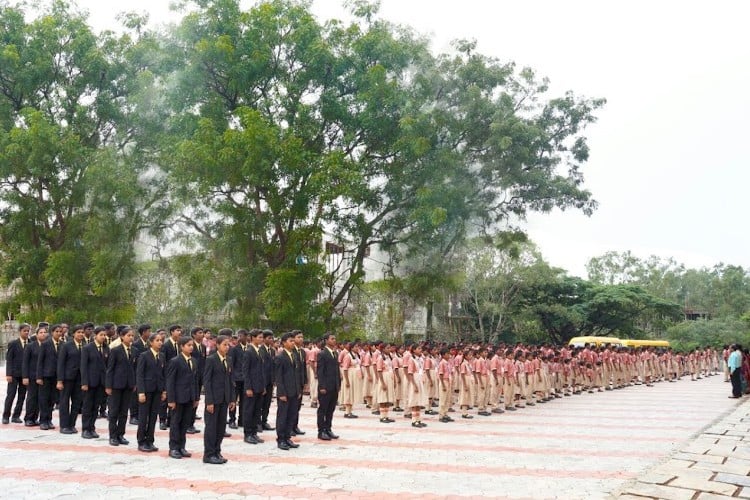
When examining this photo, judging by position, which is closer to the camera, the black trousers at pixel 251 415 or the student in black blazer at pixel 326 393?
the black trousers at pixel 251 415

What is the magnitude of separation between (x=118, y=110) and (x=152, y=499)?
18.1m

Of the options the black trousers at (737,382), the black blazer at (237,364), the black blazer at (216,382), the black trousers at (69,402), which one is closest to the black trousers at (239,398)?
the black blazer at (237,364)

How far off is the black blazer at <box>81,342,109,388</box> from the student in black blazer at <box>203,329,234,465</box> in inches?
98.8

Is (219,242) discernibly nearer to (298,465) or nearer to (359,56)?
(359,56)

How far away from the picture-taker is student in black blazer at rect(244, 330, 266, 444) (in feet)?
32.2

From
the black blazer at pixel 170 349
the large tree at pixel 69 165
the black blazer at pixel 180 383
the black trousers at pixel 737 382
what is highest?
the large tree at pixel 69 165

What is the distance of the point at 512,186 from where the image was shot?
22.4 meters

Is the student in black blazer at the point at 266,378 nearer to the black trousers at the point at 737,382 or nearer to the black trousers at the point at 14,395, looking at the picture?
the black trousers at the point at 14,395

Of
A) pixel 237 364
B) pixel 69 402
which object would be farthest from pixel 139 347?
pixel 237 364

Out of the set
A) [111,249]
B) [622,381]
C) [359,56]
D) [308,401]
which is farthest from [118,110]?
[622,381]

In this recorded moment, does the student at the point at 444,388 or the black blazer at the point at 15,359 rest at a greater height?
the black blazer at the point at 15,359

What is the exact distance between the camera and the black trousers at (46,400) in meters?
10.7

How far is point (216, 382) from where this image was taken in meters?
8.39

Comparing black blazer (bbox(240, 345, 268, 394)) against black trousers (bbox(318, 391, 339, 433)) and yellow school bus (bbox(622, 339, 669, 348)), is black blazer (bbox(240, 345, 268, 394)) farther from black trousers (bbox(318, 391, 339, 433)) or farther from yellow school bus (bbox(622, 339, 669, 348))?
yellow school bus (bbox(622, 339, 669, 348))
